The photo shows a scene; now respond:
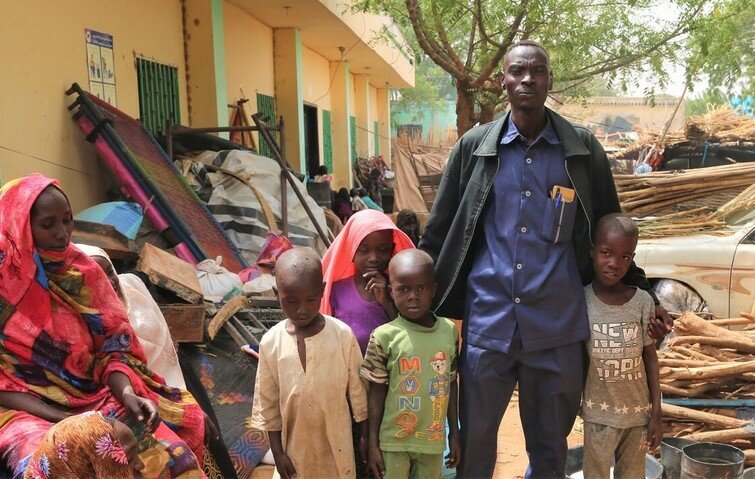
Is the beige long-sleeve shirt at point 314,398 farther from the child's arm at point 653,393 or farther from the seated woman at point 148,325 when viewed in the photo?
the child's arm at point 653,393

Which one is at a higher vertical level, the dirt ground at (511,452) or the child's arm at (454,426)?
the child's arm at (454,426)

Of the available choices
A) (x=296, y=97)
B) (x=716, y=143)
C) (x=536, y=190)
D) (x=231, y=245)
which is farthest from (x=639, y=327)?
(x=716, y=143)

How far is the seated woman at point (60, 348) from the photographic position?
2.33m

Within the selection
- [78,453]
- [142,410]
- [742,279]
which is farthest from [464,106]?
[78,453]

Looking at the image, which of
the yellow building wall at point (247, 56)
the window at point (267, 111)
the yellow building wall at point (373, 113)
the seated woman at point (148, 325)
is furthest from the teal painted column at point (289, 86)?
the yellow building wall at point (373, 113)

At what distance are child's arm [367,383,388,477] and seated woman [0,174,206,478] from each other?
0.66m

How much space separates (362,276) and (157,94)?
5.11 meters

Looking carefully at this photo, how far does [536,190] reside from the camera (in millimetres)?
2461

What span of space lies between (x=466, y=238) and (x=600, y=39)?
803 cm

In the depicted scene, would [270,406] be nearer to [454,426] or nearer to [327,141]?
[454,426]

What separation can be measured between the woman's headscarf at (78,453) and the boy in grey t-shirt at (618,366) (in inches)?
67.7

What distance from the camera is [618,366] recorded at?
254cm

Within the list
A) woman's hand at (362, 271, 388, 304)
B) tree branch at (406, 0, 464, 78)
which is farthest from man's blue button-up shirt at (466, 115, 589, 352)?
tree branch at (406, 0, 464, 78)

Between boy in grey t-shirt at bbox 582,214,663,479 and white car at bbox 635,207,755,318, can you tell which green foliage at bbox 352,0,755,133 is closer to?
white car at bbox 635,207,755,318
